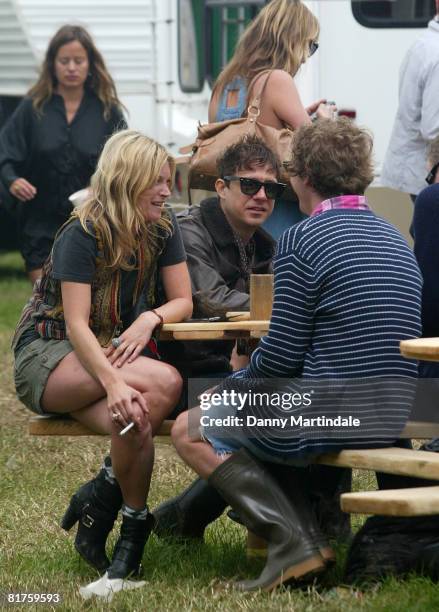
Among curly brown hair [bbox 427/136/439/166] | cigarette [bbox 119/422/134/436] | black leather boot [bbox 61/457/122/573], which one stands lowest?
black leather boot [bbox 61/457/122/573]

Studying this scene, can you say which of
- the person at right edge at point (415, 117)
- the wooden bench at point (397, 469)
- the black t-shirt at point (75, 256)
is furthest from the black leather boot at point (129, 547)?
the person at right edge at point (415, 117)

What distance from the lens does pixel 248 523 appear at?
3959mm

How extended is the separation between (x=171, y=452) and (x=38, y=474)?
625 millimetres

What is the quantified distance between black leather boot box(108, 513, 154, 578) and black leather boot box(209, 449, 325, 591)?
283mm

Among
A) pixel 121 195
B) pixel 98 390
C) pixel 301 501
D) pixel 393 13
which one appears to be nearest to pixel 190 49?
pixel 393 13

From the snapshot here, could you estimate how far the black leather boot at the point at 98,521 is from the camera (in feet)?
13.9

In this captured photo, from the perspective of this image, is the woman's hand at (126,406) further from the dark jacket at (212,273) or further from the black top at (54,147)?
the black top at (54,147)

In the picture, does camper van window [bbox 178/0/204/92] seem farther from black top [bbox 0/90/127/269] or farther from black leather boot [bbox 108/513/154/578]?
black leather boot [bbox 108/513/154/578]

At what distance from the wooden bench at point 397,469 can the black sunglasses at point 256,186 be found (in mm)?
1066

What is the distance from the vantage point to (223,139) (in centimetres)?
540

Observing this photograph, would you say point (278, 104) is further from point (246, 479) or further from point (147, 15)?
point (147, 15)

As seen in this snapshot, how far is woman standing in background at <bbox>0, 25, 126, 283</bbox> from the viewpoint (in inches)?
302

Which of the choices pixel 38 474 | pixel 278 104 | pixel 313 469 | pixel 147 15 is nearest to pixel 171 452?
pixel 38 474

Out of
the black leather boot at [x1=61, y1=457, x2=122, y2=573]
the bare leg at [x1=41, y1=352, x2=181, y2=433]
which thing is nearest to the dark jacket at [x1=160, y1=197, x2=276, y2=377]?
the bare leg at [x1=41, y1=352, x2=181, y2=433]
